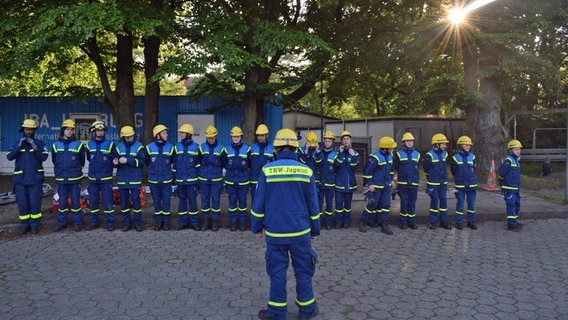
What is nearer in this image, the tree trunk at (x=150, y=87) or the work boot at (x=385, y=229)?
the work boot at (x=385, y=229)

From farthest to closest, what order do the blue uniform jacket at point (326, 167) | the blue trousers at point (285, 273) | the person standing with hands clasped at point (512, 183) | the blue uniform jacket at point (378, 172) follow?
the blue uniform jacket at point (326, 167), the person standing with hands clasped at point (512, 183), the blue uniform jacket at point (378, 172), the blue trousers at point (285, 273)

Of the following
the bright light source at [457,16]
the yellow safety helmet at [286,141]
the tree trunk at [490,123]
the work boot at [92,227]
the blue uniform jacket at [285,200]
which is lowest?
the work boot at [92,227]

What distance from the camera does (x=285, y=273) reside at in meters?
4.22

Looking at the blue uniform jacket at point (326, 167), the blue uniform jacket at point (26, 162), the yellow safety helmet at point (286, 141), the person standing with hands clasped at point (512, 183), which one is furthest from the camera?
the blue uniform jacket at point (326, 167)

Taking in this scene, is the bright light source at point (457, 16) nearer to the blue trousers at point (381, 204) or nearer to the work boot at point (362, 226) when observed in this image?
the blue trousers at point (381, 204)

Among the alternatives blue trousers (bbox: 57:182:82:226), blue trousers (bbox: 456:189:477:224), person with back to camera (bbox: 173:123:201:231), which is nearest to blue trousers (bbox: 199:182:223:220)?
person with back to camera (bbox: 173:123:201:231)

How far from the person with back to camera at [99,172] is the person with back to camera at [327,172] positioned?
405cm

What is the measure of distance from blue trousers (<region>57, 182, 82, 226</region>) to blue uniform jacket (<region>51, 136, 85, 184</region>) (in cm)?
12

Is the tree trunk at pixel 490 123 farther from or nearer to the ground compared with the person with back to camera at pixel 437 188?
farther from the ground

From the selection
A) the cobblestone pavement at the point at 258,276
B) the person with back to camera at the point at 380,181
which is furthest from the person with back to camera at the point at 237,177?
the person with back to camera at the point at 380,181

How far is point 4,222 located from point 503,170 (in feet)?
33.0

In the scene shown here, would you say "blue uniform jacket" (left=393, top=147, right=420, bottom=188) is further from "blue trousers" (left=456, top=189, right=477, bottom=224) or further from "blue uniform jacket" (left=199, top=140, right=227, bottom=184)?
"blue uniform jacket" (left=199, top=140, right=227, bottom=184)

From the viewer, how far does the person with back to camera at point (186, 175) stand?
802cm

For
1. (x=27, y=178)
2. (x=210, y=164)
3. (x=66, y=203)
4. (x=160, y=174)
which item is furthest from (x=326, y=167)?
(x=27, y=178)
